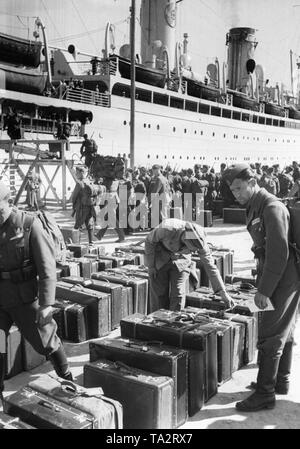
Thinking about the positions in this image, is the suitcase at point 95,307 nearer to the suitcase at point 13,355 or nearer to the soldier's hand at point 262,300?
the suitcase at point 13,355

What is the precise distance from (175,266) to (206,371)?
1.28m

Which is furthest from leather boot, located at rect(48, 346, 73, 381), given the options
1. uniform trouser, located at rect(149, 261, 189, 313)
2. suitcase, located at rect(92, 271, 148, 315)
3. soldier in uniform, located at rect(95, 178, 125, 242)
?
soldier in uniform, located at rect(95, 178, 125, 242)

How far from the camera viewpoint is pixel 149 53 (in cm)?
4319

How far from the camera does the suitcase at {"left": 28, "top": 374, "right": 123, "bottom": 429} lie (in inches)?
109

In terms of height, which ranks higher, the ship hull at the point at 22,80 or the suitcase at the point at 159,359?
the ship hull at the point at 22,80

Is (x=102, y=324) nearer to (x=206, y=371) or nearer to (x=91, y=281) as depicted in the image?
(x=91, y=281)

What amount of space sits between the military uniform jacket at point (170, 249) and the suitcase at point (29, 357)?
1.43 m

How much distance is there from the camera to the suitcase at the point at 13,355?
4.32 m

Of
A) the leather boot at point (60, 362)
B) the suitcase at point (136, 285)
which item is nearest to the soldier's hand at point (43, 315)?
the leather boot at point (60, 362)

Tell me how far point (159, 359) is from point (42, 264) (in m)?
1.10

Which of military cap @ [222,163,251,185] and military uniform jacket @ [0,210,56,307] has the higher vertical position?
military cap @ [222,163,251,185]

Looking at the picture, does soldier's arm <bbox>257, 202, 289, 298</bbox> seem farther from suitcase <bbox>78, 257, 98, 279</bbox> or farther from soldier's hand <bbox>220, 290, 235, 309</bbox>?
suitcase <bbox>78, 257, 98, 279</bbox>

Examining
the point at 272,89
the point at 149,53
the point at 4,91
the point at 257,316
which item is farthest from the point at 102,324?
the point at 272,89

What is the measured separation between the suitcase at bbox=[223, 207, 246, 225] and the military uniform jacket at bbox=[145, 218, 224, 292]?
977cm
